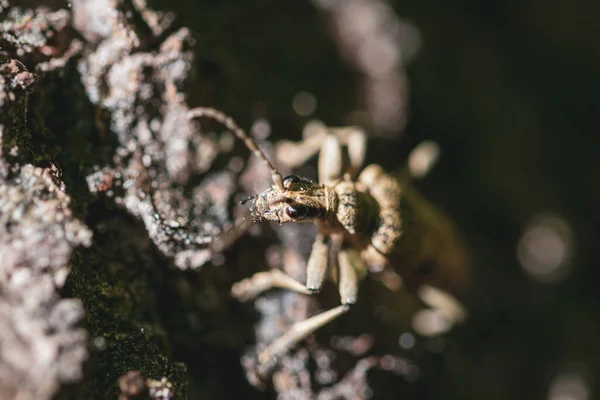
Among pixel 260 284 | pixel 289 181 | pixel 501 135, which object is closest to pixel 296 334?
pixel 260 284

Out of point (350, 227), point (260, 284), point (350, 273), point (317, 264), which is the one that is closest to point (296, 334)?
point (260, 284)

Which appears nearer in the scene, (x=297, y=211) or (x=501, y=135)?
(x=297, y=211)

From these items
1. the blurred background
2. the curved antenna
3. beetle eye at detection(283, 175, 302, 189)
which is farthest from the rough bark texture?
beetle eye at detection(283, 175, 302, 189)

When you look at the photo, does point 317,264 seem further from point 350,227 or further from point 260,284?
point 260,284

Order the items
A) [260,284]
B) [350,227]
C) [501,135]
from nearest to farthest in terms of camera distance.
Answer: [260,284]
[350,227]
[501,135]

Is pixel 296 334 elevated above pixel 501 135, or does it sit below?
above

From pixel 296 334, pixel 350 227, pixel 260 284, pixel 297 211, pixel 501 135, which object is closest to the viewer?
pixel 297 211

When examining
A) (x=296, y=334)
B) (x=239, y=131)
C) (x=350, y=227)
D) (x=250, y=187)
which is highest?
(x=239, y=131)

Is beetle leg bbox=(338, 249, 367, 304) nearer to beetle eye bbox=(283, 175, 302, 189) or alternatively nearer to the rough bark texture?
the rough bark texture

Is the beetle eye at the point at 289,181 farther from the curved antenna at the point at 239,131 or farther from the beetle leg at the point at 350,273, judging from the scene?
the beetle leg at the point at 350,273
